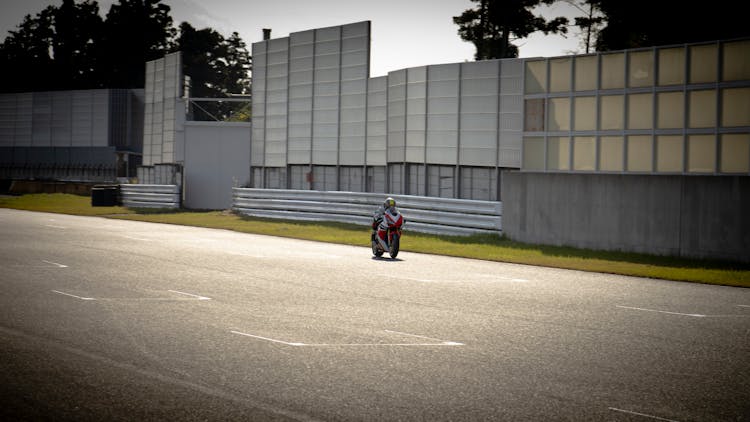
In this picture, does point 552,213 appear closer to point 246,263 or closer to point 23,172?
point 246,263

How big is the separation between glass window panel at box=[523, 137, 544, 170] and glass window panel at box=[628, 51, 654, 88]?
11.0ft

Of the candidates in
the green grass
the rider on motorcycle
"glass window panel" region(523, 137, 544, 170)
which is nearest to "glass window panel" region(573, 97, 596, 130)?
"glass window panel" region(523, 137, 544, 170)

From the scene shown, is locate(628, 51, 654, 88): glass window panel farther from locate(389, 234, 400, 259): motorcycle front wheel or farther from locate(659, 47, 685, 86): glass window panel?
locate(389, 234, 400, 259): motorcycle front wheel

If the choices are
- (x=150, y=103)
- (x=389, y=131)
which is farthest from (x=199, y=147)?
(x=389, y=131)

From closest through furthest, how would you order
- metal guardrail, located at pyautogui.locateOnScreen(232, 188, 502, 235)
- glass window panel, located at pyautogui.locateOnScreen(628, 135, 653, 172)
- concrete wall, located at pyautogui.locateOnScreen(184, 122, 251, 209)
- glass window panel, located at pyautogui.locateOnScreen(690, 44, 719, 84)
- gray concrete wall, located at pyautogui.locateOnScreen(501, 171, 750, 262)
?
gray concrete wall, located at pyautogui.locateOnScreen(501, 171, 750, 262) → glass window panel, located at pyautogui.locateOnScreen(690, 44, 719, 84) → glass window panel, located at pyautogui.locateOnScreen(628, 135, 653, 172) → metal guardrail, located at pyautogui.locateOnScreen(232, 188, 502, 235) → concrete wall, located at pyautogui.locateOnScreen(184, 122, 251, 209)

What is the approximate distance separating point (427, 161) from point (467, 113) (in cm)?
273

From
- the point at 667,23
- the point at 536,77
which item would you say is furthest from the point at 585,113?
the point at 667,23

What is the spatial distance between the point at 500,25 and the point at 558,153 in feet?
142

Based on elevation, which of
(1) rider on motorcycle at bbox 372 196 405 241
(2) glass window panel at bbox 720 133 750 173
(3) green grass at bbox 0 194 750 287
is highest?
(2) glass window panel at bbox 720 133 750 173

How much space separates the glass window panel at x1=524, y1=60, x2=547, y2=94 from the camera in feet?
86.2

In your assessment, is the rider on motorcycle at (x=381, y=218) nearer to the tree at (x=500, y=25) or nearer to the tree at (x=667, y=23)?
the tree at (x=667, y=23)

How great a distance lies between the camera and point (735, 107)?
21.7m

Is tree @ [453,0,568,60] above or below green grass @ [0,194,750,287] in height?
above

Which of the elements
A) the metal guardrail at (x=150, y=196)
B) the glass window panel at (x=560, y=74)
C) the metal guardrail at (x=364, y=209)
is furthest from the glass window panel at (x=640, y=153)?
the metal guardrail at (x=150, y=196)
